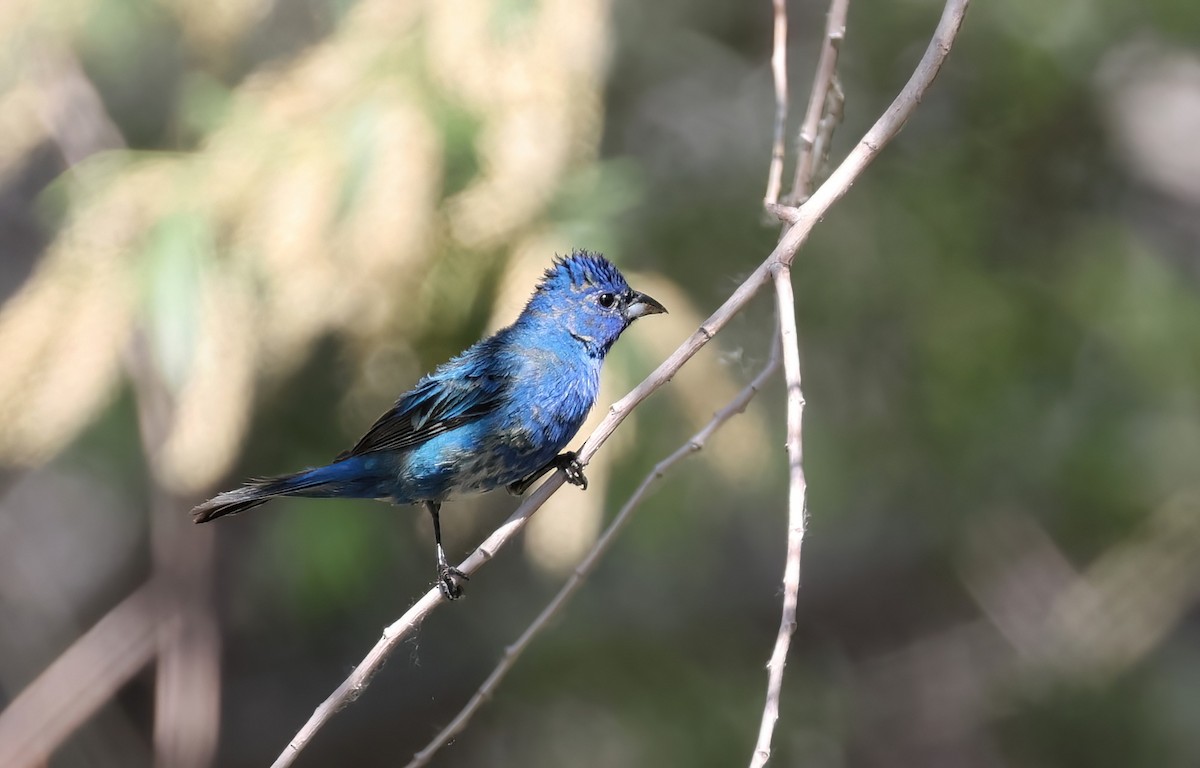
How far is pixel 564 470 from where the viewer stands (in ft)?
11.7

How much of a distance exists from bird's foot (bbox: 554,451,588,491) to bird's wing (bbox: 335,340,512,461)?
0.94ft

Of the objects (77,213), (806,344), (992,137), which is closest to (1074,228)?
(992,137)

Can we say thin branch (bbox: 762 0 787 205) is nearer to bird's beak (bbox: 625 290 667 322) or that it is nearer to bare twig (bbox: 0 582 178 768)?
bird's beak (bbox: 625 290 667 322)

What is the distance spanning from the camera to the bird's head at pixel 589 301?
4.11m

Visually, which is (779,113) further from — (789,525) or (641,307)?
(789,525)

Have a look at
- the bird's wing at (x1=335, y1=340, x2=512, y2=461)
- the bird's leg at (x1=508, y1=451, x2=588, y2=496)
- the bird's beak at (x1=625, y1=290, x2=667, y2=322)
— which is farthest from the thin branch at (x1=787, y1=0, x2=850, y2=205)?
the bird's wing at (x1=335, y1=340, x2=512, y2=461)

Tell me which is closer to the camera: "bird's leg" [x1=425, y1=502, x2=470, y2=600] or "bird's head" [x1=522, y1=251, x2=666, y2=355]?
"bird's leg" [x1=425, y1=502, x2=470, y2=600]

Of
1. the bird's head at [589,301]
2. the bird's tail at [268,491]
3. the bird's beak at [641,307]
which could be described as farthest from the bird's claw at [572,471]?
the bird's tail at [268,491]

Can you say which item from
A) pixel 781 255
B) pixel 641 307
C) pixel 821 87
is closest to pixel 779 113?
pixel 821 87

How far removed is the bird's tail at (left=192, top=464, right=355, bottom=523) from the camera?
3.46 metres

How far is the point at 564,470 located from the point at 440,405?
2.01 feet

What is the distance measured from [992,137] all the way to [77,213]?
14.3 feet

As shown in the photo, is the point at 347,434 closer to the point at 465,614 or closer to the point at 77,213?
the point at 77,213

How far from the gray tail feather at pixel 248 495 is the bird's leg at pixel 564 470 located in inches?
28.9
